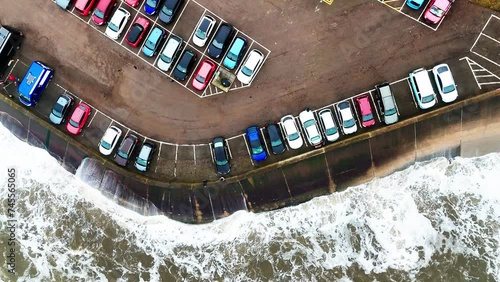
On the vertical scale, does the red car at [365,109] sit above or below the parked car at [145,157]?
above

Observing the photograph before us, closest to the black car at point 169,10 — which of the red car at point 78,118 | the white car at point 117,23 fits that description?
the white car at point 117,23

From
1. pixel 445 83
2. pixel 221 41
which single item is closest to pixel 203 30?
pixel 221 41

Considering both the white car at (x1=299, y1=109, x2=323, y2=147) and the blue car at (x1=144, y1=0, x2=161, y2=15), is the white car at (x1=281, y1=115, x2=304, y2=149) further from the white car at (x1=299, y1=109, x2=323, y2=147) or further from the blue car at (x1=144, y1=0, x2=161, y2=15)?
the blue car at (x1=144, y1=0, x2=161, y2=15)

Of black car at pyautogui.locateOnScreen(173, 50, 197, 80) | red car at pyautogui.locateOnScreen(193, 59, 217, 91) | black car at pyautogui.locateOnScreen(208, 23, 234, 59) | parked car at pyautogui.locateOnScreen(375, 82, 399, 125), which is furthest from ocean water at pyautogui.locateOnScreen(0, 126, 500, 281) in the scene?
black car at pyautogui.locateOnScreen(208, 23, 234, 59)

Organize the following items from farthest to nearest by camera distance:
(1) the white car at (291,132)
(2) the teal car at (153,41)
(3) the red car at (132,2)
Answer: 1. (3) the red car at (132,2)
2. (2) the teal car at (153,41)
3. (1) the white car at (291,132)

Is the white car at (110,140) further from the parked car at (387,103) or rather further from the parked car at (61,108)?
the parked car at (387,103)

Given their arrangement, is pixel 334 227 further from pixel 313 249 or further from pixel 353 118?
pixel 353 118

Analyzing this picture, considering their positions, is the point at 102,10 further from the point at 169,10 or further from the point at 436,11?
the point at 436,11
